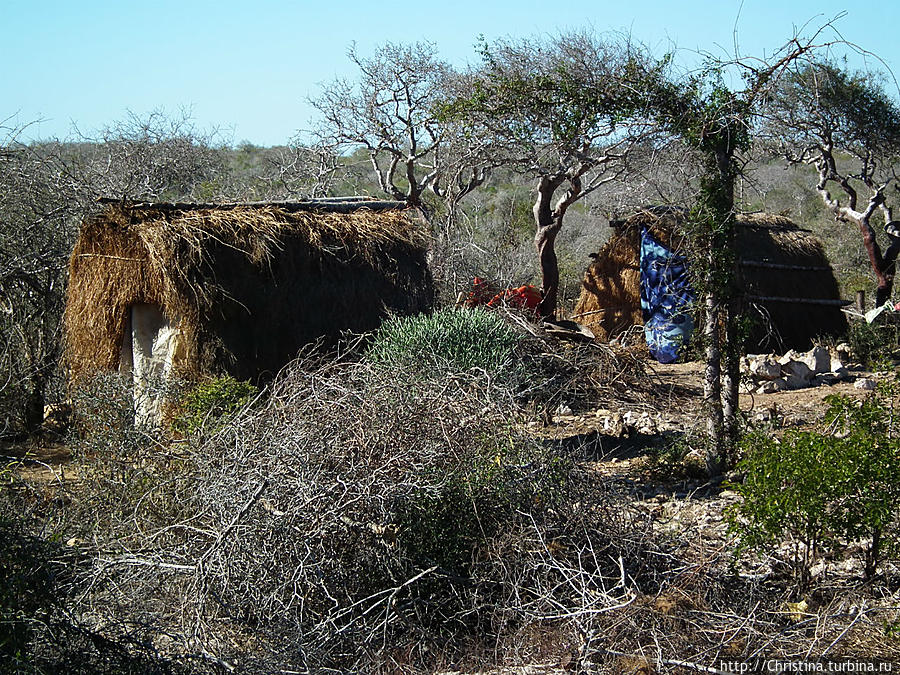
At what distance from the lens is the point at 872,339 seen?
41.8 feet

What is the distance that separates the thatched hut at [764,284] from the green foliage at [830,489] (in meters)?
9.25

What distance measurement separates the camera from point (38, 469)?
25.5 ft

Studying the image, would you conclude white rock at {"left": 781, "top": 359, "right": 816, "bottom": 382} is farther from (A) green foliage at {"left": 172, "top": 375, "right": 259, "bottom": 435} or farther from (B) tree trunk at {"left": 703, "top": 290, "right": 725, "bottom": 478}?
(A) green foliage at {"left": 172, "top": 375, "right": 259, "bottom": 435}

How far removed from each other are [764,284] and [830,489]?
33.9 feet

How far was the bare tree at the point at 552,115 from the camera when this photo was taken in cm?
702

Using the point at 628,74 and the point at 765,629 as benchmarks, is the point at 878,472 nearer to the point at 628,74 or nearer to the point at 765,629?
the point at 765,629

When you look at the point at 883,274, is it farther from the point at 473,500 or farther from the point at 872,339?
the point at 473,500

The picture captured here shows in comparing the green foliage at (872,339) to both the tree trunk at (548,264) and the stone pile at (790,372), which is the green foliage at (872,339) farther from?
the tree trunk at (548,264)

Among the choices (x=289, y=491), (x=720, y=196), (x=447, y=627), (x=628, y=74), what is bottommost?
(x=447, y=627)

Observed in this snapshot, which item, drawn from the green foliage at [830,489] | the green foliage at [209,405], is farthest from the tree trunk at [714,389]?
the green foliage at [209,405]

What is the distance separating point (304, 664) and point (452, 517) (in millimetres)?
1155

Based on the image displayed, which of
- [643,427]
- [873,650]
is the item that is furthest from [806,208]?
[873,650]

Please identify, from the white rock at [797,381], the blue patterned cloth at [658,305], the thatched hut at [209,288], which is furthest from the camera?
the blue patterned cloth at [658,305]

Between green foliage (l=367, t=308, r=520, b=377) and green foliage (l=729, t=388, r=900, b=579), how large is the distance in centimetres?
288
